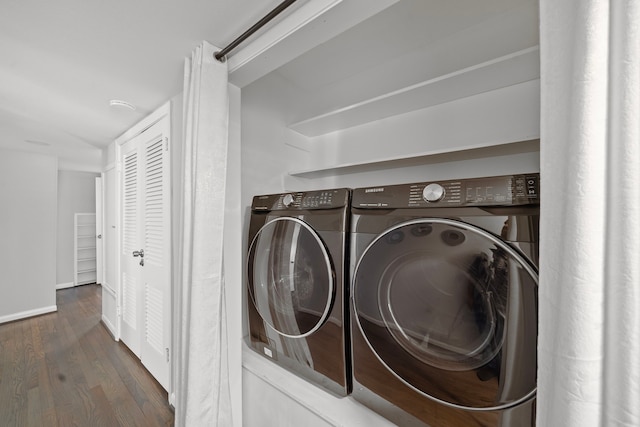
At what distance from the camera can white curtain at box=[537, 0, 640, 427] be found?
41cm

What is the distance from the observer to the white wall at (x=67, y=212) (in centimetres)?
466

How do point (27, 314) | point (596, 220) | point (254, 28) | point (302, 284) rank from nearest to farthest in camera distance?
1. point (596, 220)
2. point (254, 28)
3. point (302, 284)
4. point (27, 314)

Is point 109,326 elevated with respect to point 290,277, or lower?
lower

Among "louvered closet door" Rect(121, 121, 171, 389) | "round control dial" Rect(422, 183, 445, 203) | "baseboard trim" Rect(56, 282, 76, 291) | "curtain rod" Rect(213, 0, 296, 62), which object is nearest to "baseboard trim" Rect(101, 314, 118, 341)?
"louvered closet door" Rect(121, 121, 171, 389)

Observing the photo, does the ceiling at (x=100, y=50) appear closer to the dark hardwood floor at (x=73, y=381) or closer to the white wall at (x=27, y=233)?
the white wall at (x=27, y=233)

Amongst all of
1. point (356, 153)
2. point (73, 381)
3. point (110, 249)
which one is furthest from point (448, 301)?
point (110, 249)

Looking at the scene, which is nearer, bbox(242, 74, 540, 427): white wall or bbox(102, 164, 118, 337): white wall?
bbox(242, 74, 540, 427): white wall

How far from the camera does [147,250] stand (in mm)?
2139

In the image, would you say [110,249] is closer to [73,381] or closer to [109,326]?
[109,326]

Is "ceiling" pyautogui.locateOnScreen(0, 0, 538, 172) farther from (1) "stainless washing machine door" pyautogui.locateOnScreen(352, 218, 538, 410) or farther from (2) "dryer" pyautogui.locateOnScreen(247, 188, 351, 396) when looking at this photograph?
(1) "stainless washing machine door" pyautogui.locateOnScreen(352, 218, 538, 410)

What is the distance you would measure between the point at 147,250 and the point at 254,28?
192 cm

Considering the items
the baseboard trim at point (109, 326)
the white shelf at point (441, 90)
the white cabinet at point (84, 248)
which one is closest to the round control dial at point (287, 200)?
the white shelf at point (441, 90)

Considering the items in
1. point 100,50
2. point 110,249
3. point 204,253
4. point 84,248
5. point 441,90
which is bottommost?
point 84,248

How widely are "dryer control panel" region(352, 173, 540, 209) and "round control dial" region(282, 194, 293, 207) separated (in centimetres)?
38
